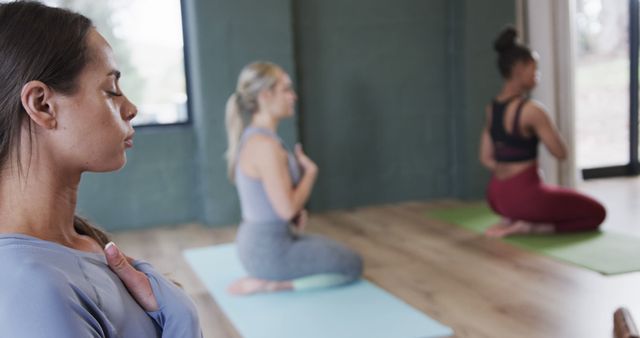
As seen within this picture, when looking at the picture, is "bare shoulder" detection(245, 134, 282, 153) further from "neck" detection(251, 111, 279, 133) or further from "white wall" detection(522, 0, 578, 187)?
"white wall" detection(522, 0, 578, 187)

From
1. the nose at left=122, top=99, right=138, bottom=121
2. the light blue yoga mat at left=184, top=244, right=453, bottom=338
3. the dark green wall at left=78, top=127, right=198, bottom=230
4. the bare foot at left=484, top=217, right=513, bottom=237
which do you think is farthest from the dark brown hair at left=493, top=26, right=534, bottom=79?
the nose at left=122, top=99, right=138, bottom=121

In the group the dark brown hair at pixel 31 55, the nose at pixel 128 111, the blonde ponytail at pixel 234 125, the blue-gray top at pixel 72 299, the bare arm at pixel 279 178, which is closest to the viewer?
the blue-gray top at pixel 72 299

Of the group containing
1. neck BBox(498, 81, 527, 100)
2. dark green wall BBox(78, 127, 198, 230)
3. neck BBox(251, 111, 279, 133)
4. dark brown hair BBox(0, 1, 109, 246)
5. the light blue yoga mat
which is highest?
dark brown hair BBox(0, 1, 109, 246)

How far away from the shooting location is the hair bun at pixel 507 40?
415cm

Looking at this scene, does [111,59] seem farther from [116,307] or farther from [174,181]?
[174,181]

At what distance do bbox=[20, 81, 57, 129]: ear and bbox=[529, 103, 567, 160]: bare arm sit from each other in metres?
3.59

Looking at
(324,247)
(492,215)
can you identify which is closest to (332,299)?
(324,247)

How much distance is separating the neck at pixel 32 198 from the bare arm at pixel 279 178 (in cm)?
226

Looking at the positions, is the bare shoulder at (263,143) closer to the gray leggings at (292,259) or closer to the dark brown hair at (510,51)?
the gray leggings at (292,259)

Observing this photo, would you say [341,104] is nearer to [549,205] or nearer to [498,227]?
[498,227]

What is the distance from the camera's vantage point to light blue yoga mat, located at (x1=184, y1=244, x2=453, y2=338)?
108 inches

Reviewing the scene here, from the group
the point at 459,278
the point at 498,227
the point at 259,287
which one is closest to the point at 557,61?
the point at 498,227

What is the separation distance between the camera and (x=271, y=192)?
324 cm

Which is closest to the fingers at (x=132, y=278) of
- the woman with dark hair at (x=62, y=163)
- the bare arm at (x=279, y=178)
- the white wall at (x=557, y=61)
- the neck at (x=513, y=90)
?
the woman with dark hair at (x=62, y=163)
